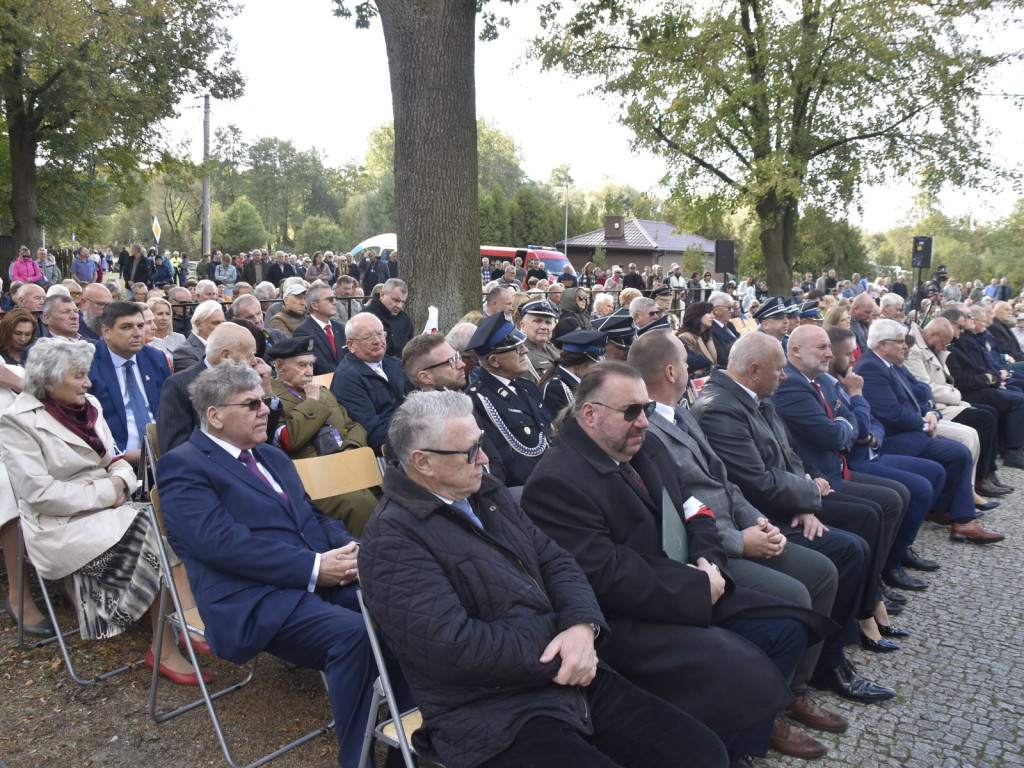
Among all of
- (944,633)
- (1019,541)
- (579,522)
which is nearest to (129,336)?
(579,522)

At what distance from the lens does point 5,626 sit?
14.6 ft

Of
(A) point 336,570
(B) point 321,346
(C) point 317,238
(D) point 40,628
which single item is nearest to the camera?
→ (A) point 336,570

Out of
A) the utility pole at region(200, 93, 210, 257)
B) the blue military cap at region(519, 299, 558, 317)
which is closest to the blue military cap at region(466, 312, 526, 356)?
the blue military cap at region(519, 299, 558, 317)

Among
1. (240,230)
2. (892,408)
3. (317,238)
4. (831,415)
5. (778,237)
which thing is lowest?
(892,408)

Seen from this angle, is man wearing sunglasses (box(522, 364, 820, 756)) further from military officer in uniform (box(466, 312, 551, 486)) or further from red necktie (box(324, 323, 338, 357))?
red necktie (box(324, 323, 338, 357))

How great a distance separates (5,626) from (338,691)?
2671 millimetres

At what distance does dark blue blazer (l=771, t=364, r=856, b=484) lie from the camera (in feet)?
16.4

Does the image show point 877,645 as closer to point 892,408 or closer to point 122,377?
point 892,408

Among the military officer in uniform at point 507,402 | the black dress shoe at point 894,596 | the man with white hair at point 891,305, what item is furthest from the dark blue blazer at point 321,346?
the man with white hair at point 891,305

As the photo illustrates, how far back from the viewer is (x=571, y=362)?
214 inches

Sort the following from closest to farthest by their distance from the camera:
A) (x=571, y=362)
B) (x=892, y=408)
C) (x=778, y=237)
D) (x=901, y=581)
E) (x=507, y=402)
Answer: (x=507, y=402) → (x=901, y=581) → (x=571, y=362) → (x=892, y=408) → (x=778, y=237)

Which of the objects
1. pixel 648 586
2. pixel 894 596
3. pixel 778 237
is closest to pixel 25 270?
pixel 778 237

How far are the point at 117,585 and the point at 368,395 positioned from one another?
6.60 ft

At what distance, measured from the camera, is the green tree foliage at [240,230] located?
58.8 metres
